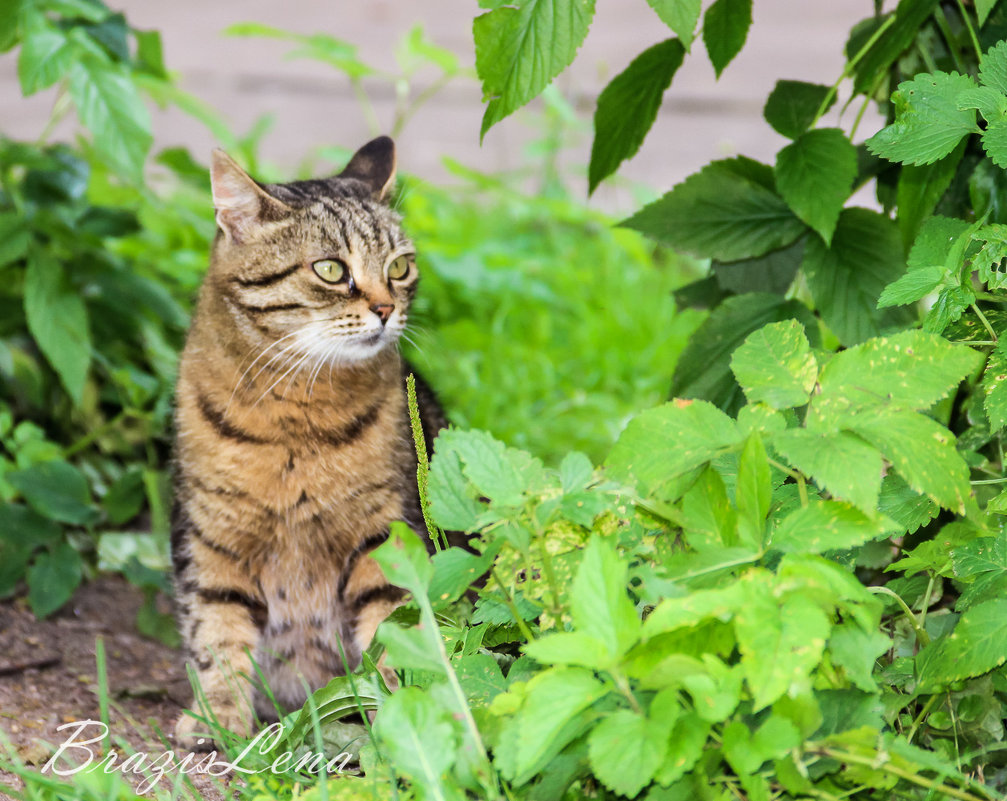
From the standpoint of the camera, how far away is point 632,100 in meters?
1.82

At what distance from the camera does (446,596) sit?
1.27m

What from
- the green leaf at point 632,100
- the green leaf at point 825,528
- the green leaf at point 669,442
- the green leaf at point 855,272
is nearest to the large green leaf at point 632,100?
the green leaf at point 632,100

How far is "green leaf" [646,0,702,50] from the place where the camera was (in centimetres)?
138

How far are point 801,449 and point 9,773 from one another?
1132 millimetres

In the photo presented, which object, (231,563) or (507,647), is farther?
(231,563)

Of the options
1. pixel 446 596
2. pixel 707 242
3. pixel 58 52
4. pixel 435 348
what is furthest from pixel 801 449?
pixel 435 348

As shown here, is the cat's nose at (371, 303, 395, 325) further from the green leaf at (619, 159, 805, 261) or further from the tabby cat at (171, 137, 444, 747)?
the green leaf at (619, 159, 805, 261)

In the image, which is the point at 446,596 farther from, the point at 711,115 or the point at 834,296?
the point at 711,115

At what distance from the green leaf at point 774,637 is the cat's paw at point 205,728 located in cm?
90

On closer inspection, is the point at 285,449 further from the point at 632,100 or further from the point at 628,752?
the point at 628,752

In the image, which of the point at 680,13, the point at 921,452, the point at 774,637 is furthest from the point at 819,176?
the point at 774,637

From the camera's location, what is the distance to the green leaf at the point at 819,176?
1.66m

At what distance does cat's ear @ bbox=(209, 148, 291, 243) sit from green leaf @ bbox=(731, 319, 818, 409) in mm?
989

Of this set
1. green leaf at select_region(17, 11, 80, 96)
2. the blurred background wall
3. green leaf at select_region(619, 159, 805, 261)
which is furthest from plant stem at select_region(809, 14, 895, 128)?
the blurred background wall
